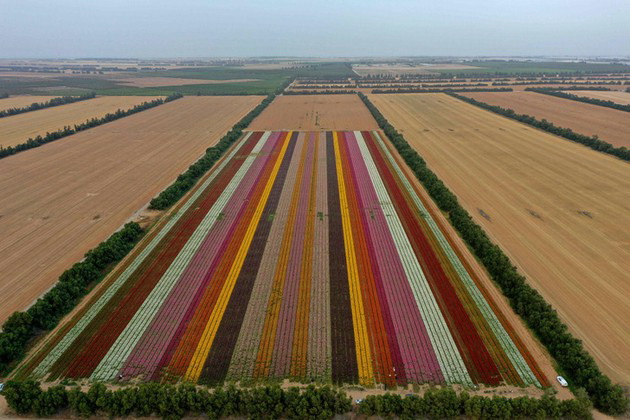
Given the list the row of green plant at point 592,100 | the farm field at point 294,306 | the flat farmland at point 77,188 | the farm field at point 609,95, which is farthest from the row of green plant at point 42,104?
the farm field at point 609,95

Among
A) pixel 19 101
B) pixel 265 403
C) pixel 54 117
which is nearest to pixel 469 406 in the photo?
pixel 265 403

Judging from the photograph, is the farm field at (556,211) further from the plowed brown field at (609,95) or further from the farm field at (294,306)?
the plowed brown field at (609,95)

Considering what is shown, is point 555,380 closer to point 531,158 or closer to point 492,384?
point 492,384

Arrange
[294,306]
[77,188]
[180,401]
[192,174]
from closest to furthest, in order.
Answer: [180,401] → [294,306] → [77,188] → [192,174]

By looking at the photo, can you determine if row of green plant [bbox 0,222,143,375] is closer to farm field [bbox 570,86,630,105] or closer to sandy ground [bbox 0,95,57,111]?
sandy ground [bbox 0,95,57,111]

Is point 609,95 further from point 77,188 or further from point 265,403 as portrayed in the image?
point 77,188

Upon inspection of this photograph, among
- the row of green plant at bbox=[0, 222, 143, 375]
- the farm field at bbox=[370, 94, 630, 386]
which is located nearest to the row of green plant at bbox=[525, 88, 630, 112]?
the farm field at bbox=[370, 94, 630, 386]
